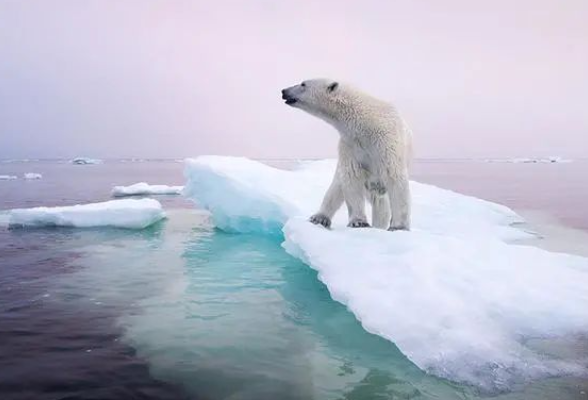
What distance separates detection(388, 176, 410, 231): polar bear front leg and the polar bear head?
0.97 metres

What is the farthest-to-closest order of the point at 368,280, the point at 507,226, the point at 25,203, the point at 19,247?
1. the point at 25,203
2. the point at 507,226
3. the point at 19,247
4. the point at 368,280

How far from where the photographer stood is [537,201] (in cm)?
1777

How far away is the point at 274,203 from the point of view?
873 centimetres

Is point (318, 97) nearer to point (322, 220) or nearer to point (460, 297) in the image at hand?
point (322, 220)

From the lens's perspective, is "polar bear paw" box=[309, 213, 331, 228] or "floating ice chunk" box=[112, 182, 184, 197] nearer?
"polar bear paw" box=[309, 213, 331, 228]

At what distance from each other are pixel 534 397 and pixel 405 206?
248cm

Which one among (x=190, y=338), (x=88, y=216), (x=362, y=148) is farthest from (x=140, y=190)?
(x=190, y=338)

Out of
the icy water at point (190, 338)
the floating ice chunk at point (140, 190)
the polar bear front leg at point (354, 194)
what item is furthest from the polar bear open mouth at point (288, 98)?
the floating ice chunk at point (140, 190)

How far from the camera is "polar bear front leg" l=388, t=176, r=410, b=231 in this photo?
4.77 metres

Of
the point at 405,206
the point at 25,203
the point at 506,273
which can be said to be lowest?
the point at 25,203

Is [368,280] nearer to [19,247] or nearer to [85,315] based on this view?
[85,315]

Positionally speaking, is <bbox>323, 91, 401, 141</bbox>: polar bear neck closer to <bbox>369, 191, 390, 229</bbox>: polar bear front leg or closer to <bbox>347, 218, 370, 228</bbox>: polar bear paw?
→ <bbox>369, 191, 390, 229</bbox>: polar bear front leg

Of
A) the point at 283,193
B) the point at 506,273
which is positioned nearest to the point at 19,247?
the point at 283,193

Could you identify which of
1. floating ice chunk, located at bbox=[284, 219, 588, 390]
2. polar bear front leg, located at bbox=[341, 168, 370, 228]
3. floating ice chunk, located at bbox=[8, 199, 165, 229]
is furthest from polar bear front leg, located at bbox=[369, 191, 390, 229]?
floating ice chunk, located at bbox=[8, 199, 165, 229]
